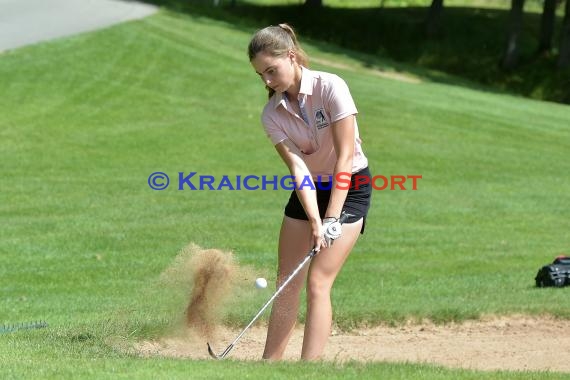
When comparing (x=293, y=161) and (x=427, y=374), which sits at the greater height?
(x=293, y=161)

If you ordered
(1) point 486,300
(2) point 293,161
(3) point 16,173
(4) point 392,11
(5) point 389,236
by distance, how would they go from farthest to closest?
(4) point 392,11 < (3) point 16,173 < (5) point 389,236 < (1) point 486,300 < (2) point 293,161

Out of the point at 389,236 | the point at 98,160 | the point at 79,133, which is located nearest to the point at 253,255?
the point at 389,236

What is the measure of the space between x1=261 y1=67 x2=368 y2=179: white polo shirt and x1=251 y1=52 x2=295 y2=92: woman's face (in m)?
0.09

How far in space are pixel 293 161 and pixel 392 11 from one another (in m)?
43.8

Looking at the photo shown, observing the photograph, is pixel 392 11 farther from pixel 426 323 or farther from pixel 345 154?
pixel 345 154

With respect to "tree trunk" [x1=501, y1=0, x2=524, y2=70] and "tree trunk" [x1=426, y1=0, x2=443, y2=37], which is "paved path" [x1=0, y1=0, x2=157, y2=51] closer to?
"tree trunk" [x1=426, y1=0, x2=443, y2=37]

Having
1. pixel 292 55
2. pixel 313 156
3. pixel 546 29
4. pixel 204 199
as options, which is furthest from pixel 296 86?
pixel 546 29

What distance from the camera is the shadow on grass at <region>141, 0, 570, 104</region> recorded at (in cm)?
3966

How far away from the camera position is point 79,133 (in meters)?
21.9

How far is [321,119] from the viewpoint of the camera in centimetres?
652

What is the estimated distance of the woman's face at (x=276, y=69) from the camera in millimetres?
6368

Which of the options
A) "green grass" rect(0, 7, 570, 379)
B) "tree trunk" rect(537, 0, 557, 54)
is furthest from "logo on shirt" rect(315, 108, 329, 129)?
"tree trunk" rect(537, 0, 557, 54)

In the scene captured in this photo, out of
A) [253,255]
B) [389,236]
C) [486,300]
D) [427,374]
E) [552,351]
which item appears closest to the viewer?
[427,374]

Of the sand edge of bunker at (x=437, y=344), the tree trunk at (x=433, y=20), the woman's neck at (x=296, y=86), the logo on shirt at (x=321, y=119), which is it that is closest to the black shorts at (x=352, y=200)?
the logo on shirt at (x=321, y=119)
